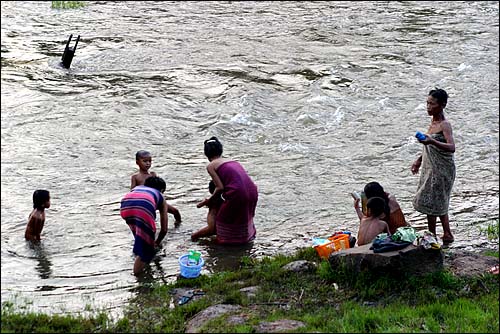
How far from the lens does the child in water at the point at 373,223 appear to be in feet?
24.1

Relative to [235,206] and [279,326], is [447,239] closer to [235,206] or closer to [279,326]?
[235,206]

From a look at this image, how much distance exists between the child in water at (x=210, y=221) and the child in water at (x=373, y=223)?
1775 mm

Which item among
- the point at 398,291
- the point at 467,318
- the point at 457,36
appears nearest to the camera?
the point at 467,318

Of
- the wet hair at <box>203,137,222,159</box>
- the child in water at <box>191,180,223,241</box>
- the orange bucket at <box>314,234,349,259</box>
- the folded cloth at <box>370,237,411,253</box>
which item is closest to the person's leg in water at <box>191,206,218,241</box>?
the child in water at <box>191,180,223,241</box>

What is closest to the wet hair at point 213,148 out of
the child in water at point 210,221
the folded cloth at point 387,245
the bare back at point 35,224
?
the child in water at point 210,221

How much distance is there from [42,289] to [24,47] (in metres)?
12.0

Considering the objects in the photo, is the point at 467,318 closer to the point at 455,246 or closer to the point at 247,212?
the point at 455,246

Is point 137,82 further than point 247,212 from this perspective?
Yes

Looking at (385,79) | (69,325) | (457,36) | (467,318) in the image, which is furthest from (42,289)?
(457,36)

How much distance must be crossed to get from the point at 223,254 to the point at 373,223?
5.84ft

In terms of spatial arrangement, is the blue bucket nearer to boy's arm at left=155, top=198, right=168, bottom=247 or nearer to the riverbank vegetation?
the riverbank vegetation

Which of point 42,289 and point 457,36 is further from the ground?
point 457,36

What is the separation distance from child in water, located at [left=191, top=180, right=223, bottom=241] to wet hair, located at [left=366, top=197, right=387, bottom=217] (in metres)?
1.82

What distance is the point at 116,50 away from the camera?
712 inches
